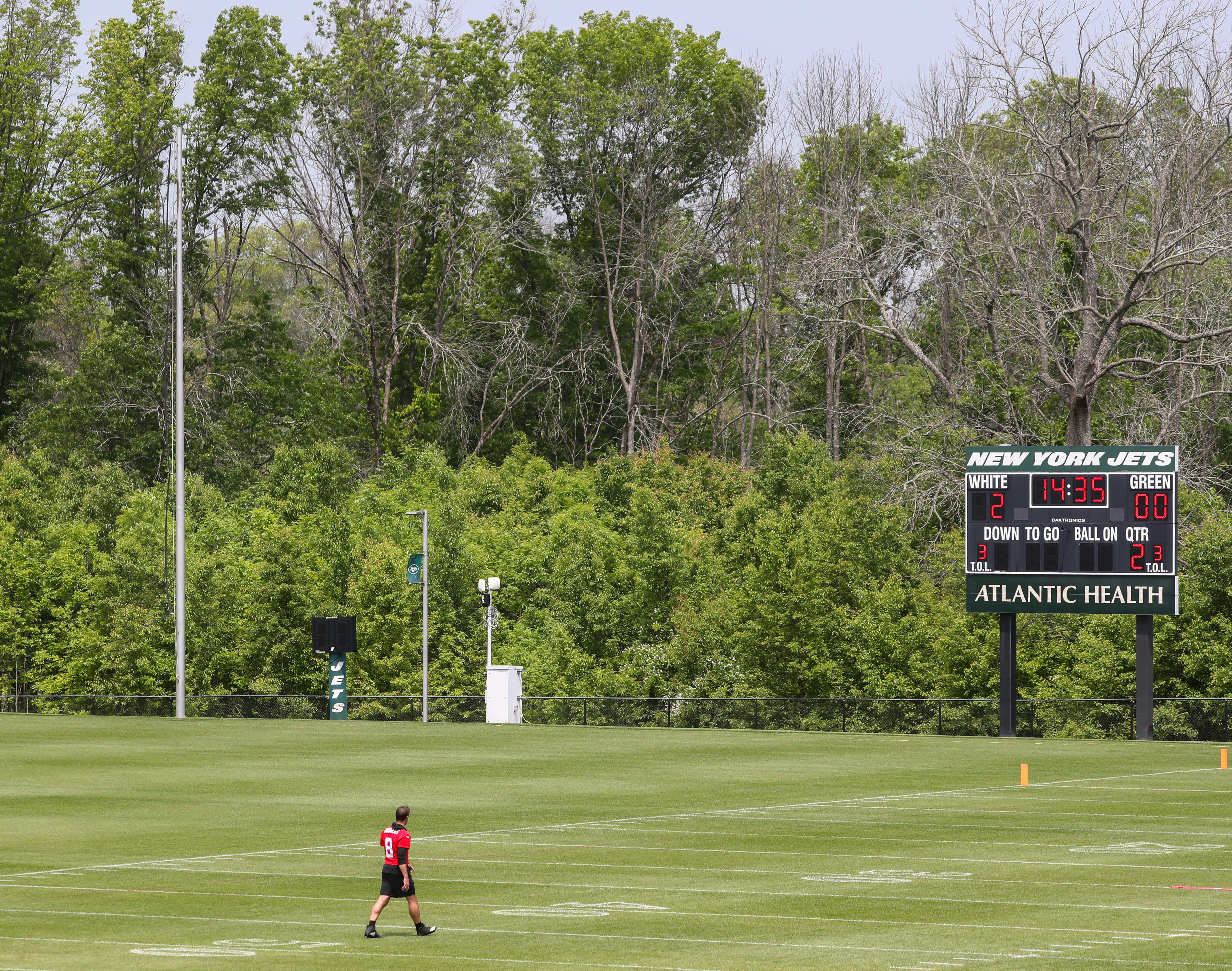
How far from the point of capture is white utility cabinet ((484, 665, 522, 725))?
48.1 metres

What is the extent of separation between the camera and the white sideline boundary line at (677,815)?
19.1m

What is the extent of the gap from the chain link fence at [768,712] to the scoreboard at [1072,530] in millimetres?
3114

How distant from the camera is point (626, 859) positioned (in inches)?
767

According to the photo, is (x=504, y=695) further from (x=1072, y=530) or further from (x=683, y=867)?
(x=683, y=867)

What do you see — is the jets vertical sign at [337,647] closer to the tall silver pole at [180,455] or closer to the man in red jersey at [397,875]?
the tall silver pole at [180,455]

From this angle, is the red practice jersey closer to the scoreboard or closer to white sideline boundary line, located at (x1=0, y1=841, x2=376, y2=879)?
white sideline boundary line, located at (x1=0, y1=841, x2=376, y2=879)

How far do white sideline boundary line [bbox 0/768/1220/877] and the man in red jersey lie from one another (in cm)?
610

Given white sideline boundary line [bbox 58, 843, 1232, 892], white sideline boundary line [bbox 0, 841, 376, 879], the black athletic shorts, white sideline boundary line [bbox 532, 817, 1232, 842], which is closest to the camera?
the black athletic shorts

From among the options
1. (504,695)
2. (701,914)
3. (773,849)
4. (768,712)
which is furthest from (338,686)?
(701,914)

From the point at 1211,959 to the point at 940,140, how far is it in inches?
2014

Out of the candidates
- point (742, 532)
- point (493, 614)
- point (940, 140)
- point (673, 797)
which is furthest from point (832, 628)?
point (673, 797)

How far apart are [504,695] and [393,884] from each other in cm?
3455

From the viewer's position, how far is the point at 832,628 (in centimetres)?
5616

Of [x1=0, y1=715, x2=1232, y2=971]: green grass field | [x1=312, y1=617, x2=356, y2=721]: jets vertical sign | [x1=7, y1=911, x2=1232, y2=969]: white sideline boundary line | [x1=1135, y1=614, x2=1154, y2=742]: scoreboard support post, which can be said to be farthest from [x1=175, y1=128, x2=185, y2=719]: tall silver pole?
[x1=7, y1=911, x2=1232, y2=969]: white sideline boundary line
